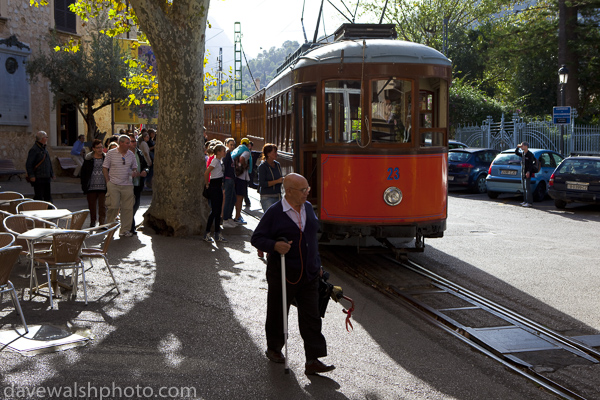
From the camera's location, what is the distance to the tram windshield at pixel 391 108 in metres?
9.61

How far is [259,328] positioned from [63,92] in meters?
23.7

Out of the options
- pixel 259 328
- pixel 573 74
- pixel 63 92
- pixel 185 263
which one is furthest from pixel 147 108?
pixel 259 328

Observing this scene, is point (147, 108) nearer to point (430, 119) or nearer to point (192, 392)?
point (430, 119)

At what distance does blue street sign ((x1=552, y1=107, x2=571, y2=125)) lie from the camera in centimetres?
2273

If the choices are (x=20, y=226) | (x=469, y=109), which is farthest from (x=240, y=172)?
(x=469, y=109)

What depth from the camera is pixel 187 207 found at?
1306cm

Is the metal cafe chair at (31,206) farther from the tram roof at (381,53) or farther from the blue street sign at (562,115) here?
the blue street sign at (562,115)

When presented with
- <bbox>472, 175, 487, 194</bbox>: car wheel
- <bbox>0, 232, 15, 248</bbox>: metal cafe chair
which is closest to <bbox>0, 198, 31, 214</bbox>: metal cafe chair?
<bbox>0, 232, 15, 248</bbox>: metal cafe chair

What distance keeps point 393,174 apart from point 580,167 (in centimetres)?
1010

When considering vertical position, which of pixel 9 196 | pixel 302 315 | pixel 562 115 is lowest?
pixel 302 315

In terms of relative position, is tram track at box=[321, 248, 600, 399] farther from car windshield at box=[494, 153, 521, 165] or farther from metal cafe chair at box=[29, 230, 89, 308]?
car windshield at box=[494, 153, 521, 165]

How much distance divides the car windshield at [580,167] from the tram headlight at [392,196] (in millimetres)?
9876

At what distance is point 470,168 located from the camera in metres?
22.5

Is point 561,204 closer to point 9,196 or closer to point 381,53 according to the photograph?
point 381,53
